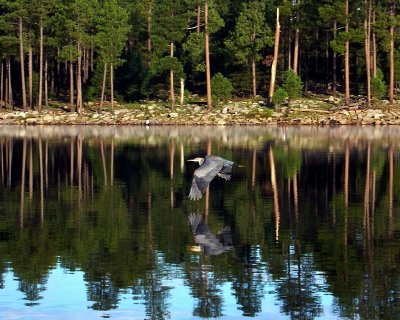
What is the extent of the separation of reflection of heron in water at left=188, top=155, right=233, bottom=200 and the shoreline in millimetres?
49995

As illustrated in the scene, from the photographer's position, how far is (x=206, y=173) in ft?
65.6

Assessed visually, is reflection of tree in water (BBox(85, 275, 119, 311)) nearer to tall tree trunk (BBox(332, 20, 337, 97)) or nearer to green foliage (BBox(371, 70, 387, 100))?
green foliage (BBox(371, 70, 387, 100))

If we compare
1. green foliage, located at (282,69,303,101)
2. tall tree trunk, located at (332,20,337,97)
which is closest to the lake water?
green foliage, located at (282,69,303,101)

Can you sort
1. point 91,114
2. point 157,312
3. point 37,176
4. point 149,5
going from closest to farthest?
point 157,312 < point 37,176 < point 91,114 < point 149,5

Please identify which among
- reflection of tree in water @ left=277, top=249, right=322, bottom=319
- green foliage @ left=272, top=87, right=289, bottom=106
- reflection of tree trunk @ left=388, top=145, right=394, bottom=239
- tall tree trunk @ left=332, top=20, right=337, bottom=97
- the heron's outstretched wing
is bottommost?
reflection of tree trunk @ left=388, top=145, right=394, bottom=239

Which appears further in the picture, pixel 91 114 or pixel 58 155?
pixel 91 114

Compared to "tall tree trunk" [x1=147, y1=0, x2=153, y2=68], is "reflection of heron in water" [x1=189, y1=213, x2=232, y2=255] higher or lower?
lower

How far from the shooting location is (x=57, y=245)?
1847cm

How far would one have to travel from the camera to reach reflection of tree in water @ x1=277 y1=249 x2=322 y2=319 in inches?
522

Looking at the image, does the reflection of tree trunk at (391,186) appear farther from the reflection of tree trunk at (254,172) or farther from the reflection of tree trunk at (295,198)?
the reflection of tree trunk at (254,172)

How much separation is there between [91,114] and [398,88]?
91.8 feet

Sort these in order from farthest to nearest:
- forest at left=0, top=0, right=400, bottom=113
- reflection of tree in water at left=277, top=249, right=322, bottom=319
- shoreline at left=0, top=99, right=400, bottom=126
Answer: forest at left=0, top=0, right=400, bottom=113
shoreline at left=0, top=99, right=400, bottom=126
reflection of tree in water at left=277, top=249, right=322, bottom=319

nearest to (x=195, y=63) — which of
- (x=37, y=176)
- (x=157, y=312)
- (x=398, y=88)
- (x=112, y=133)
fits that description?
(x=398, y=88)

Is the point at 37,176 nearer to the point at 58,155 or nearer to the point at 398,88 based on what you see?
the point at 58,155
